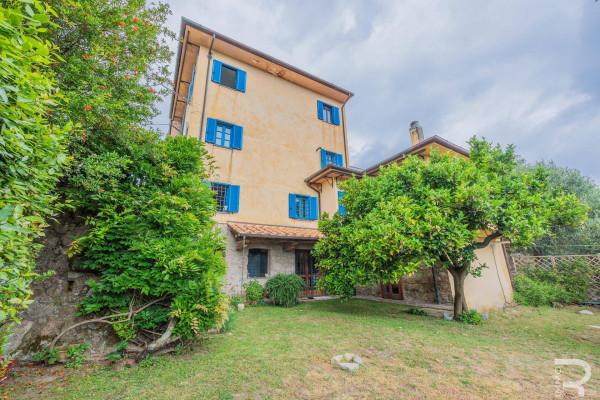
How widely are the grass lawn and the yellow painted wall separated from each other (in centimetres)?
605

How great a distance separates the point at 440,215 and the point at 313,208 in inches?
291

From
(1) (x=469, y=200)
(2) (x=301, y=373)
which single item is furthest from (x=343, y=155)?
(2) (x=301, y=373)

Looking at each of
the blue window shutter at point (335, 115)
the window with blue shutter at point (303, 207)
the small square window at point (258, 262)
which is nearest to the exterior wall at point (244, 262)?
the small square window at point (258, 262)

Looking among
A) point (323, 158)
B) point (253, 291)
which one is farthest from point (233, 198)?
point (323, 158)

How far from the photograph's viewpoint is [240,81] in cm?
1216

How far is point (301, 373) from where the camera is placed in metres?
3.51

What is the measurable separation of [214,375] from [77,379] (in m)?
1.80

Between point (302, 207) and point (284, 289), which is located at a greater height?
point (302, 207)

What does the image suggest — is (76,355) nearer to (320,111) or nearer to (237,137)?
(237,137)

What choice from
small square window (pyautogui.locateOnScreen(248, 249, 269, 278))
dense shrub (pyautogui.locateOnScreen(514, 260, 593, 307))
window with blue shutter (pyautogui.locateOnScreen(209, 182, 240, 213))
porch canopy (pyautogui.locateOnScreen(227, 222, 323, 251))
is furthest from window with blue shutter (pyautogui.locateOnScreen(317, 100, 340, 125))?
dense shrub (pyautogui.locateOnScreen(514, 260, 593, 307))

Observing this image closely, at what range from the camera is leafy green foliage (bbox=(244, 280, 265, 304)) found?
30.1 feet

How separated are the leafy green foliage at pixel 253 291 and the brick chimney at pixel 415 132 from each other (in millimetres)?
11766

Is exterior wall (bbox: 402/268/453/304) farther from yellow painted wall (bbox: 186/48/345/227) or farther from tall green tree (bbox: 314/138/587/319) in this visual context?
yellow painted wall (bbox: 186/48/345/227)

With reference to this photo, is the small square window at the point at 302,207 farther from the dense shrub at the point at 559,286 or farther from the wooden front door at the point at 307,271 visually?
the dense shrub at the point at 559,286
